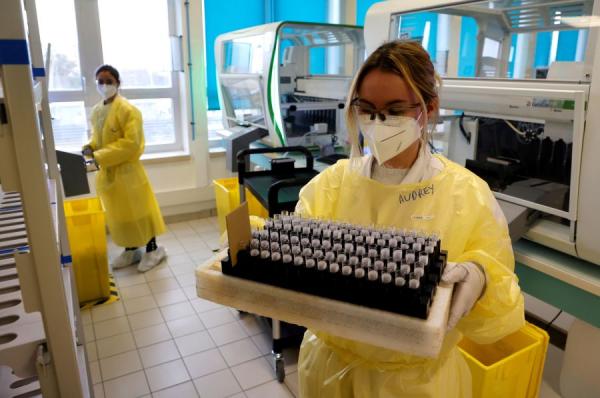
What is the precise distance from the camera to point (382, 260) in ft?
2.73

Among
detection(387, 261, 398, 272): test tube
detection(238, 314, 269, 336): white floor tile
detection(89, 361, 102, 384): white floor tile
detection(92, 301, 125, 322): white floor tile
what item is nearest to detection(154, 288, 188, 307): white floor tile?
detection(92, 301, 125, 322): white floor tile

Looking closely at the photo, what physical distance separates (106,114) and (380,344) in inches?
108

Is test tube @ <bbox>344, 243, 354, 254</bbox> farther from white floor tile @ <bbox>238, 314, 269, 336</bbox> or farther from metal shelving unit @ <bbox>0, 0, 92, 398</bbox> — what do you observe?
white floor tile @ <bbox>238, 314, 269, 336</bbox>

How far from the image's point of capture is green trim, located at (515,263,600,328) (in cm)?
137

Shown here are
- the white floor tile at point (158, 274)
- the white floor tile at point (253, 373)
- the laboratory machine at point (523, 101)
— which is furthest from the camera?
the white floor tile at point (158, 274)

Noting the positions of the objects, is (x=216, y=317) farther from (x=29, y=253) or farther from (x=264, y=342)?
(x=29, y=253)

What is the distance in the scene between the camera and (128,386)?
2.00 metres

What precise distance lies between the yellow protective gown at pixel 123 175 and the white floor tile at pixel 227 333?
3.35ft

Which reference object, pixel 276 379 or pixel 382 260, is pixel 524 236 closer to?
pixel 382 260

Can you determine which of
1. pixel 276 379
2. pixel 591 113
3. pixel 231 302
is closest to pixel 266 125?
pixel 276 379

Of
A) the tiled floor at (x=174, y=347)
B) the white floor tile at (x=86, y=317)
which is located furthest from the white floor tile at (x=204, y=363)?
the white floor tile at (x=86, y=317)

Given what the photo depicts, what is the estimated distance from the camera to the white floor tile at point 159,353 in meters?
2.16

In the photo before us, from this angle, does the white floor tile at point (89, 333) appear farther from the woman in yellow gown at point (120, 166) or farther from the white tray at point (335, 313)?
the white tray at point (335, 313)

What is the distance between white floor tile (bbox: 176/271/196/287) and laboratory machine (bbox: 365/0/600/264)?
184cm
